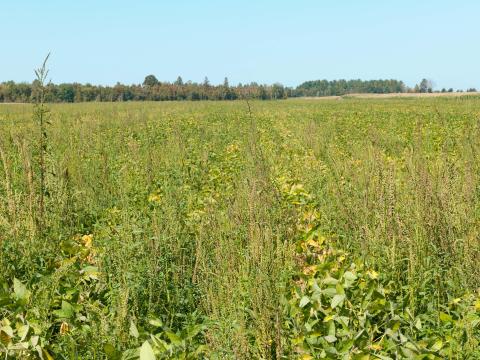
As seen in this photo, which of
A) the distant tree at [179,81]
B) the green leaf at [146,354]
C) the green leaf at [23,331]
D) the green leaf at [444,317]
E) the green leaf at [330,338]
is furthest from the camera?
the distant tree at [179,81]

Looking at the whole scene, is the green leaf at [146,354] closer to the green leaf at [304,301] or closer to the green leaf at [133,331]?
the green leaf at [133,331]

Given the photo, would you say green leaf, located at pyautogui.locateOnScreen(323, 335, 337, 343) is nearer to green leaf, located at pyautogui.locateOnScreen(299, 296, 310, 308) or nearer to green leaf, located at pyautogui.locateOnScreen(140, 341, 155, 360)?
green leaf, located at pyautogui.locateOnScreen(299, 296, 310, 308)

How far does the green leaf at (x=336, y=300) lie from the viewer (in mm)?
A: 2820

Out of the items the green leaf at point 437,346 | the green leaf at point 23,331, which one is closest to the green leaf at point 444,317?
the green leaf at point 437,346

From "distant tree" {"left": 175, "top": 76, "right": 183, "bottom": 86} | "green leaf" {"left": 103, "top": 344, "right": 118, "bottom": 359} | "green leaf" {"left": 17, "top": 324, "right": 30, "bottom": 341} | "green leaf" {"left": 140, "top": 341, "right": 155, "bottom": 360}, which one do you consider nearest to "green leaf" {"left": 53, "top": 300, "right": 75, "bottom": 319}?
"green leaf" {"left": 17, "top": 324, "right": 30, "bottom": 341}

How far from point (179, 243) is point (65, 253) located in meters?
0.87

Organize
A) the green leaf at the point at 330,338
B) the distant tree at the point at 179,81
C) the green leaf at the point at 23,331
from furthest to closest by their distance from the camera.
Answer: the distant tree at the point at 179,81 < the green leaf at the point at 330,338 < the green leaf at the point at 23,331

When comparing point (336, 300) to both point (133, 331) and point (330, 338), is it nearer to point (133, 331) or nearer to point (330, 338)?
point (330, 338)

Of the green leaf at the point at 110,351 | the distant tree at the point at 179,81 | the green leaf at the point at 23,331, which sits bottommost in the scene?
the green leaf at the point at 110,351

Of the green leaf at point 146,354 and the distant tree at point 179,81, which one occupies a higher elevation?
the distant tree at point 179,81

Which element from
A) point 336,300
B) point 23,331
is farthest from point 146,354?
point 336,300

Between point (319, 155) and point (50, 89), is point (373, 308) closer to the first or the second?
point (50, 89)

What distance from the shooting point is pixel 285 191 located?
537 cm

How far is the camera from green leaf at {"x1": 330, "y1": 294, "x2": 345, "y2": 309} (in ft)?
9.25
